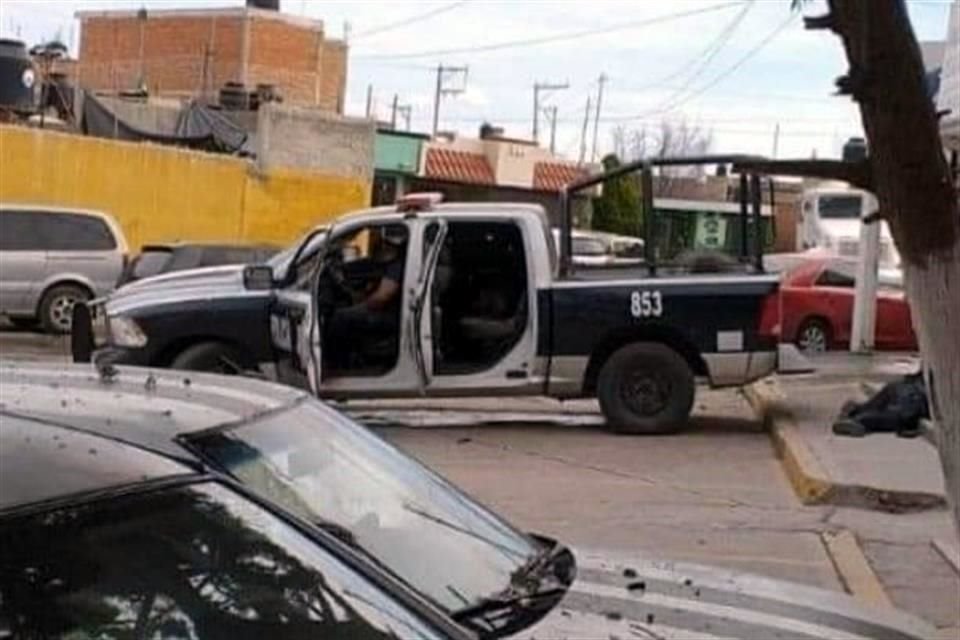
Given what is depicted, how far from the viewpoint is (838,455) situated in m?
13.4

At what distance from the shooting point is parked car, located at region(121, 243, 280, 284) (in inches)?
959

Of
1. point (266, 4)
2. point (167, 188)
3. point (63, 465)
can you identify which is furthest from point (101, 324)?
point (266, 4)

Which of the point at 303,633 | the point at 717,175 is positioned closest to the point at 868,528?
the point at 717,175

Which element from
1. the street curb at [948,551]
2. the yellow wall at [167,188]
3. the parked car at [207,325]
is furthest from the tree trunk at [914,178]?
the yellow wall at [167,188]

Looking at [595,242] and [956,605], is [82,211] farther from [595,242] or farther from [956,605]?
[956,605]

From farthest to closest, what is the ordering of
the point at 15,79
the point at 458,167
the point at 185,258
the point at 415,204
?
1. the point at 458,167
2. the point at 15,79
3. the point at 185,258
4. the point at 415,204

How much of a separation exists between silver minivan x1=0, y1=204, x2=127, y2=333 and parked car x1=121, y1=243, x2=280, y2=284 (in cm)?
157

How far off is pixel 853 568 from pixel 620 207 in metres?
21.3

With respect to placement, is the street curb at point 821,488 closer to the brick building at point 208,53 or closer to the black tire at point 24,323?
the black tire at point 24,323

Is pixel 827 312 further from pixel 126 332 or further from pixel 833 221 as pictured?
pixel 126 332

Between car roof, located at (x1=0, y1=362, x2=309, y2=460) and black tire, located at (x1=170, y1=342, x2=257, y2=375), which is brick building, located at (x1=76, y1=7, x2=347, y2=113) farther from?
car roof, located at (x1=0, y1=362, x2=309, y2=460)

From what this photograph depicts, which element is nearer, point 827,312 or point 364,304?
point 364,304

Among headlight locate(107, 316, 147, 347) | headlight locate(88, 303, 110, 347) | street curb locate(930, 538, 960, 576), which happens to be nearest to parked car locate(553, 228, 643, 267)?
headlight locate(107, 316, 147, 347)

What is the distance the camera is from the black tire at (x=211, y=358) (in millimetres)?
15469
